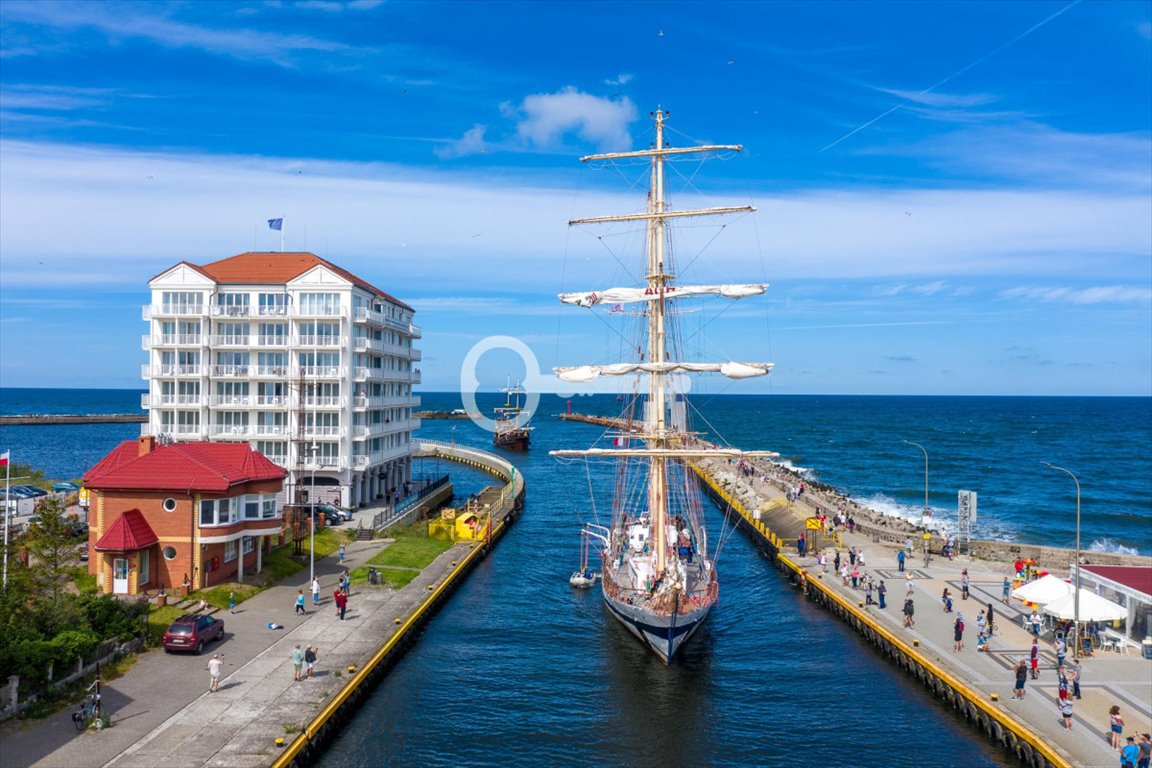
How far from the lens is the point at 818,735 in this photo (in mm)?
32562

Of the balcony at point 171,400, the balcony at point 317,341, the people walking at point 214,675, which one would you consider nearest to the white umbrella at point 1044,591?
the people walking at point 214,675

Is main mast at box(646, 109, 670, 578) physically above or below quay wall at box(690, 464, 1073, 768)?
above

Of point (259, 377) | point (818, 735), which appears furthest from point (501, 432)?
point (818, 735)

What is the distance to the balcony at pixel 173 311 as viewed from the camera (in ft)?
226

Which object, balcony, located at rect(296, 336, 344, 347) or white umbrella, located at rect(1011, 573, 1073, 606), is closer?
white umbrella, located at rect(1011, 573, 1073, 606)

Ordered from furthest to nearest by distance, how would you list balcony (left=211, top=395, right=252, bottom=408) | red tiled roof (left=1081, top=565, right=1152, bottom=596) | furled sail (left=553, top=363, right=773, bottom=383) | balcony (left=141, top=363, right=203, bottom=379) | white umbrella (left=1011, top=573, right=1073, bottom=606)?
balcony (left=141, top=363, right=203, bottom=379)
balcony (left=211, top=395, right=252, bottom=408)
furled sail (left=553, top=363, right=773, bottom=383)
red tiled roof (left=1081, top=565, right=1152, bottom=596)
white umbrella (left=1011, top=573, right=1073, bottom=606)

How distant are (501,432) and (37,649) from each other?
142240 millimetres

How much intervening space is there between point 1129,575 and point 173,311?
2719 inches

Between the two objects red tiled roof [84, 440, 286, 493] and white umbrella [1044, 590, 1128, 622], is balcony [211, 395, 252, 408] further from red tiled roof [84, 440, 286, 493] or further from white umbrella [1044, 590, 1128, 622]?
white umbrella [1044, 590, 1128, 622]

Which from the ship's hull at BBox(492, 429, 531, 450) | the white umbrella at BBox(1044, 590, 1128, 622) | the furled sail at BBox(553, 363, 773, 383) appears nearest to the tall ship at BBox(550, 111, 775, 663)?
the furled sail at BBox(553, 363, 773, 383)

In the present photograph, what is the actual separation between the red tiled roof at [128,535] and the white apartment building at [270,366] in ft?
82.9

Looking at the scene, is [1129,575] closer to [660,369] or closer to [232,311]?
[660,369]

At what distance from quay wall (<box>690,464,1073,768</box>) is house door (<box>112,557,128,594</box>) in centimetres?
3788

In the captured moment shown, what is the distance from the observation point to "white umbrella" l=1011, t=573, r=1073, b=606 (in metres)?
37.3
